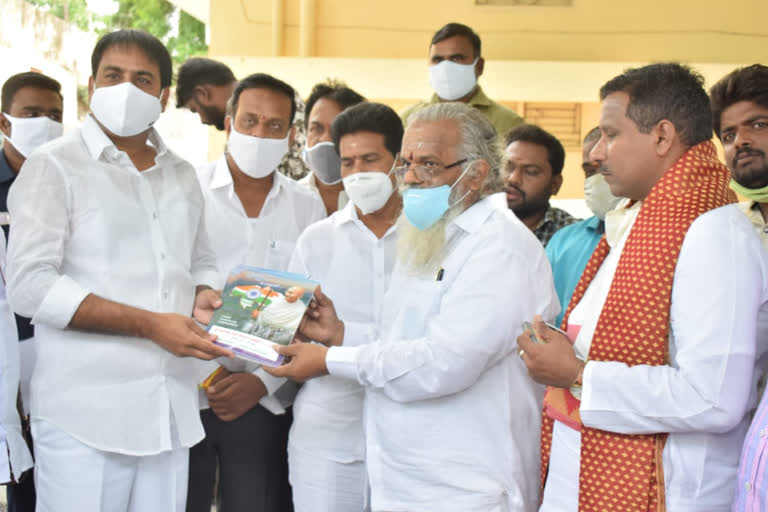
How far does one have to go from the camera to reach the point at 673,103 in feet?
6.86

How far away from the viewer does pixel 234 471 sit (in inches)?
128

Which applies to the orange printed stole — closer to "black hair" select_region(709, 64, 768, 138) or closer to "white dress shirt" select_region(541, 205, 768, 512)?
"white dress shirt" select_region(541, 205, 768, 512)

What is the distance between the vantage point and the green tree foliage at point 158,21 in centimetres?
2275

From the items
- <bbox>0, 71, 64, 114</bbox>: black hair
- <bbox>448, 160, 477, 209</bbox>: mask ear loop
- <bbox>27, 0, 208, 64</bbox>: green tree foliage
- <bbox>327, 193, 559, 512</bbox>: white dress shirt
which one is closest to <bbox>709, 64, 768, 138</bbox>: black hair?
<bbox>448, 160, 477, 209</bbox>: mask ear loop

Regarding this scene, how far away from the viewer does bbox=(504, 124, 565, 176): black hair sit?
4316mm

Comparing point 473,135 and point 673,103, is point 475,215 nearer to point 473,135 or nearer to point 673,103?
point 473,135

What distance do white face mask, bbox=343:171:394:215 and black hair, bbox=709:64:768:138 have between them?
1244 mm

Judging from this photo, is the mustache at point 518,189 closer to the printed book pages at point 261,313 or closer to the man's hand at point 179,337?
the printed book pages at point 261,313

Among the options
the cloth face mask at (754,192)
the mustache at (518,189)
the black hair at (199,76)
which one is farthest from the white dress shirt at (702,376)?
the black hair at (199,76)

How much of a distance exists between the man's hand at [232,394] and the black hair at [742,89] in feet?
6.57

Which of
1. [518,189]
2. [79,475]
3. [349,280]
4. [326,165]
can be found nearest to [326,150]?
[326,165]

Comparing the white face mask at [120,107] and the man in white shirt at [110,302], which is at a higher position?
the white face mask at [120,107]

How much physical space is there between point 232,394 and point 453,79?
2657 millimetres

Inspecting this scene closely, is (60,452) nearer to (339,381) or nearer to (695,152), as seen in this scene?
(339,381)
